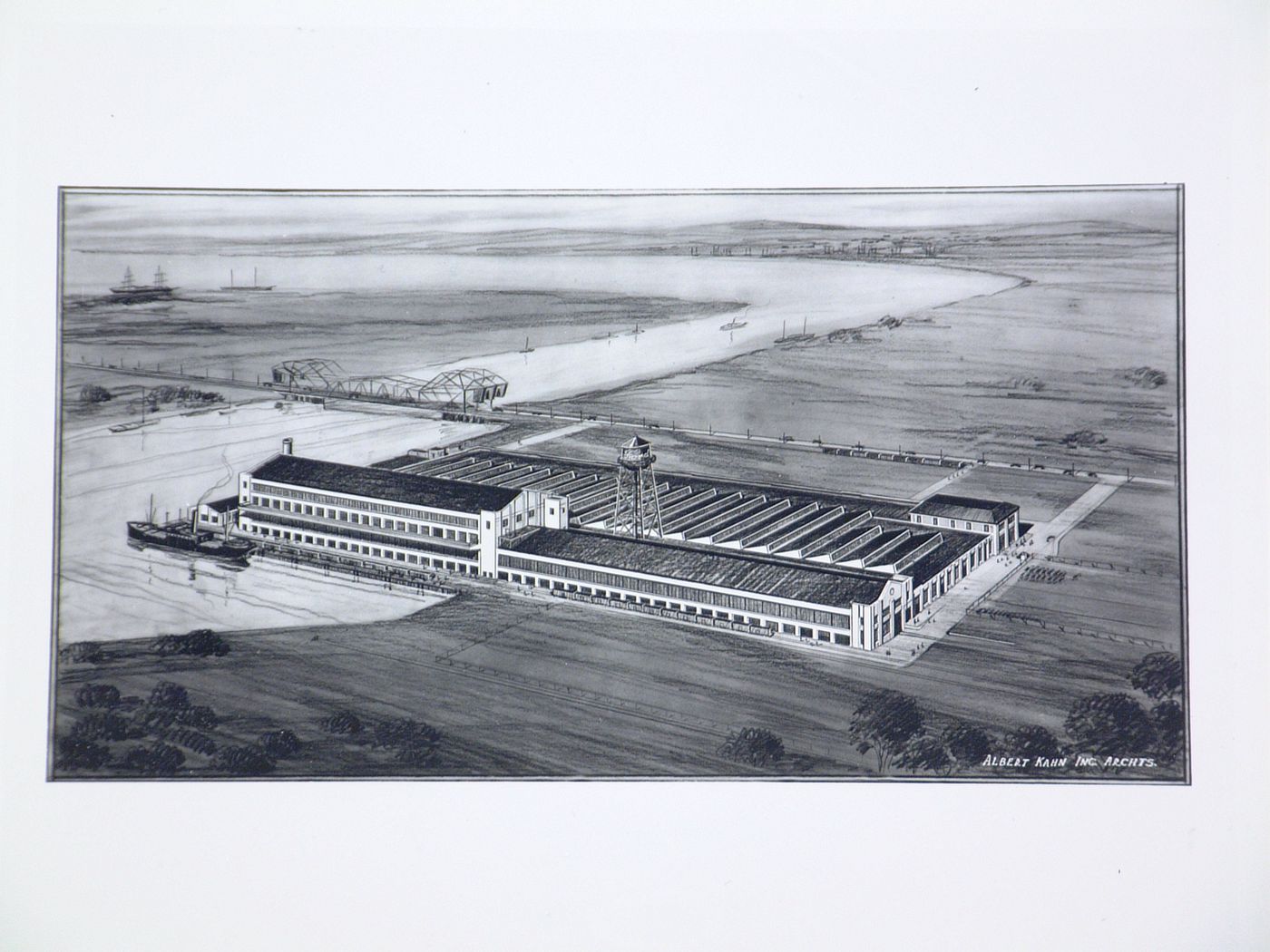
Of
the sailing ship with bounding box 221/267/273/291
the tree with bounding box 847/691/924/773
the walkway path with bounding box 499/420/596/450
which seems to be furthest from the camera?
the walkway path with bounding box 499/420/596/450

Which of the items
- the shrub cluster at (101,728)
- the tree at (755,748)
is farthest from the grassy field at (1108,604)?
the shrub cluster at (101,728)

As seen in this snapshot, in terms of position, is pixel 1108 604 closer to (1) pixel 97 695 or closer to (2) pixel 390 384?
(2) pixel 390 384

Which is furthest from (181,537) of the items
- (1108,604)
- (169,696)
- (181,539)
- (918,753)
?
(1108,604)

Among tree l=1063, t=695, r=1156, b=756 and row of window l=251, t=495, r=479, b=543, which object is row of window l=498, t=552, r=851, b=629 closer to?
row of window l=251, t=495, r=479, b=543

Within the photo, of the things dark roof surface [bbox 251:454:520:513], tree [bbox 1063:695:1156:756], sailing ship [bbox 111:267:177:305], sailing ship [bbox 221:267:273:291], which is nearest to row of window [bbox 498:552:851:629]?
dark roof surface [bbox 251:454:520:513]

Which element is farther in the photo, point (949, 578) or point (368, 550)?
point (368, 550)

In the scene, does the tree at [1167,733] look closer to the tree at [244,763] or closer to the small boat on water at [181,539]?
the tree at [244,763]
